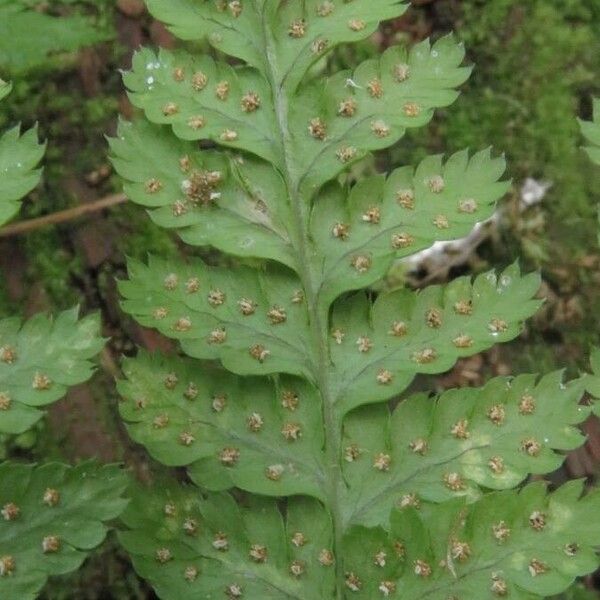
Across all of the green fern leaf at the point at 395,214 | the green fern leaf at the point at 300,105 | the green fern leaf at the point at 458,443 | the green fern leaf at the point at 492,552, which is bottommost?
the green fern leaf at the point at 492,552

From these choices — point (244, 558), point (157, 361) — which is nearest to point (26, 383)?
point (157, 361)

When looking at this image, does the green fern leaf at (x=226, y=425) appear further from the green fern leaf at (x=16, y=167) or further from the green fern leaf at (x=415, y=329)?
the green fern leaf at (x=16, y=167)

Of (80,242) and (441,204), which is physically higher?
(441,204)

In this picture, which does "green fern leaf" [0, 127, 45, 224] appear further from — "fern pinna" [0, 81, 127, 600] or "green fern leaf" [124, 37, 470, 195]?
"green fern leaf" [124, 37, 470, 195]

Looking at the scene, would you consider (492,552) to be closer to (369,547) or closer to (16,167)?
(369,547)

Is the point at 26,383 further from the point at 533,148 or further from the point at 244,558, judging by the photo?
the point at 533,148

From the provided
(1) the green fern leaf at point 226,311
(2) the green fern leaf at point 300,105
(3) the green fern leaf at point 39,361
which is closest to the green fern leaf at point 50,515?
(3) the green fern leaf at point 39,361
